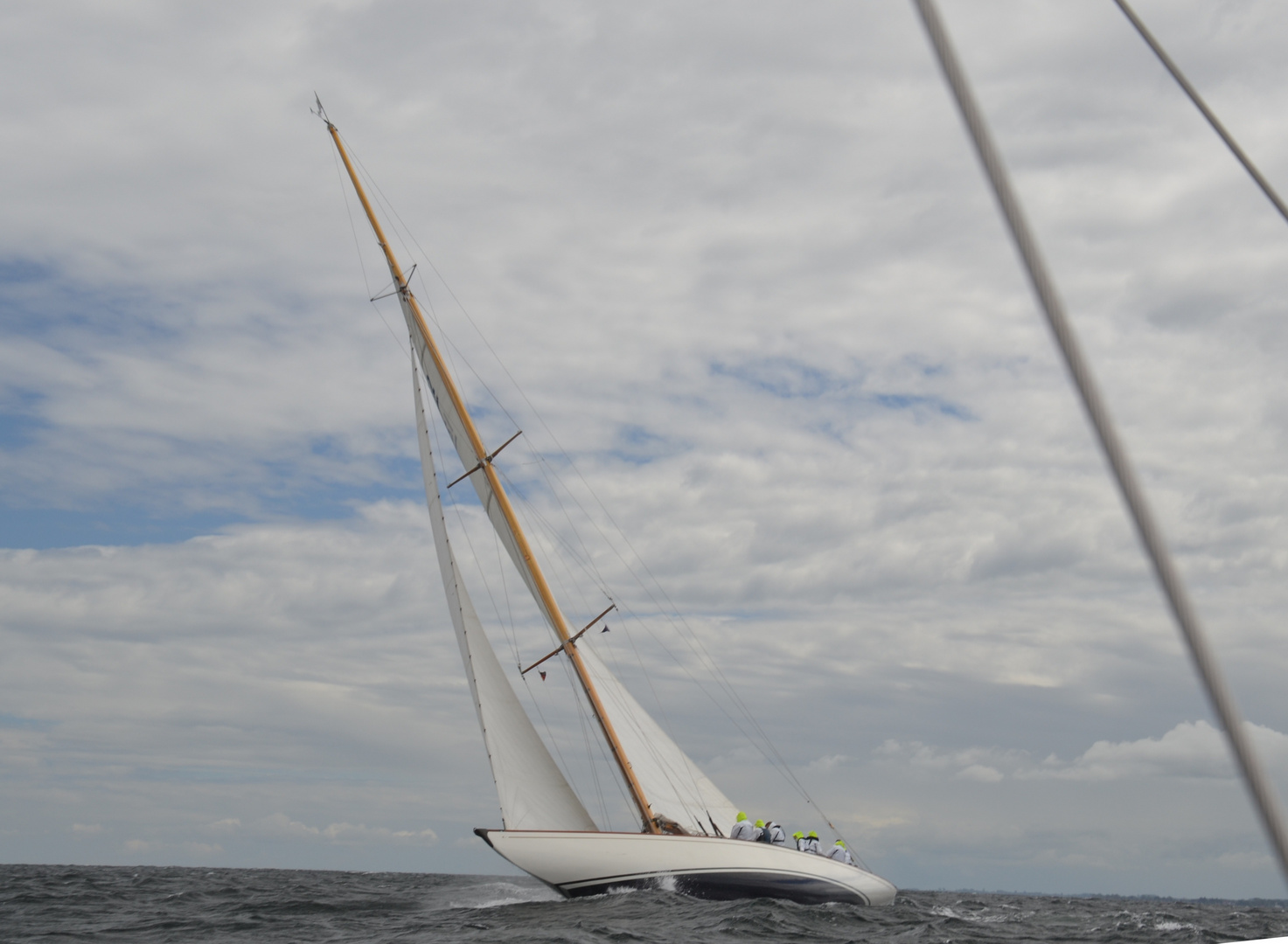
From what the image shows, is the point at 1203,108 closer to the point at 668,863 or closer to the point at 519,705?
the point at 668,863

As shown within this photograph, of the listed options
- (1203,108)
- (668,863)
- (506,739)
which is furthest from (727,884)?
(1203,108)

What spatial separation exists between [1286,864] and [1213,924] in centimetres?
2416

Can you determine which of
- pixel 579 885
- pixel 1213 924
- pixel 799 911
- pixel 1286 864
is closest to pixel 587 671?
pixel 579 885

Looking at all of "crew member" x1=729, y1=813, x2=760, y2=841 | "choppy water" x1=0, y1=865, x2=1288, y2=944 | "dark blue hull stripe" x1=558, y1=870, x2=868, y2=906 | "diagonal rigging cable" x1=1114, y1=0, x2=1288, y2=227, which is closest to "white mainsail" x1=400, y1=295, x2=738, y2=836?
"crew member" x1=729, y1=813, x2=760, y2=841

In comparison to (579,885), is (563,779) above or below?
above

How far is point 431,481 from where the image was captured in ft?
65.4

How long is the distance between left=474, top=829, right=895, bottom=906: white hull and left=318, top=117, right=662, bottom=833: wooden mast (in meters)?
1.71

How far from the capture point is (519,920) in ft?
51.6

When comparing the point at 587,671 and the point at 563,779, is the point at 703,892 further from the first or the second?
the point at 587,671

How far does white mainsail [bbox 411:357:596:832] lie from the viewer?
18123 mm

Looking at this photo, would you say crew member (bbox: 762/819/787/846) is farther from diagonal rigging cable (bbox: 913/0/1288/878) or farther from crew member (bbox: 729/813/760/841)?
diagonal rigging cable (bbox: 913/0/1288/878)

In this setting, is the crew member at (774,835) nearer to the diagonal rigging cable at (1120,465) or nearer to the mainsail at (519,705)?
the mainsail at (519,705)

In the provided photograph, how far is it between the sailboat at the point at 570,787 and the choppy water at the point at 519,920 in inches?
15.2

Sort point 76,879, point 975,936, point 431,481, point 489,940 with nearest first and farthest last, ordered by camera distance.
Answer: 1. point 489,940
2. point 975,936
3. point 431,481
4. point 76,879
